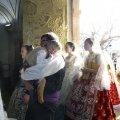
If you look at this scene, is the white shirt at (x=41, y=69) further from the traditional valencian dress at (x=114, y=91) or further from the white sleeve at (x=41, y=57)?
the traditional valencian dress at (x=114, y=91)

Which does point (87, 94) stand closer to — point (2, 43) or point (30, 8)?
point (30, 8)

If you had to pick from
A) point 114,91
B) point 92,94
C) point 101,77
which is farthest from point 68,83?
point 114,91

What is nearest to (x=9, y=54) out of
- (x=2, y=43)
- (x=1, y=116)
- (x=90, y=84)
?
(x=2, y=43)

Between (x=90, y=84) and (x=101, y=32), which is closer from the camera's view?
(x=90, y=84)

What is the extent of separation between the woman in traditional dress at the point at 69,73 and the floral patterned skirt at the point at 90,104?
154 mm

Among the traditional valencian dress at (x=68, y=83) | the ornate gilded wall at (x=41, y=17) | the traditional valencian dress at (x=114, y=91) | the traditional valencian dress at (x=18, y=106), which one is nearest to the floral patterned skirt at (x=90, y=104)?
the traditional valencian dress at (x=68, y=83)

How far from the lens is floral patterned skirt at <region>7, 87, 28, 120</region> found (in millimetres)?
3812

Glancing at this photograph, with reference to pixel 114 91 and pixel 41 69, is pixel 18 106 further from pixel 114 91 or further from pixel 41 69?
pixel 114 91

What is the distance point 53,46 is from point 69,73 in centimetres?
154

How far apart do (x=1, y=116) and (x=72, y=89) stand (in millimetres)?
2839

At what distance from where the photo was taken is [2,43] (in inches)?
260

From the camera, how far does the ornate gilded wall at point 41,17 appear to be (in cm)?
502

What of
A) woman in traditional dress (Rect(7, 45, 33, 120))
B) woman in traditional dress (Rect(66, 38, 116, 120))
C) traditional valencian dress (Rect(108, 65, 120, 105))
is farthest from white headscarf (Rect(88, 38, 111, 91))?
woman in traditional dress (Rect(7, 45, 33, 120))

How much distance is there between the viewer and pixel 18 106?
3863mm
